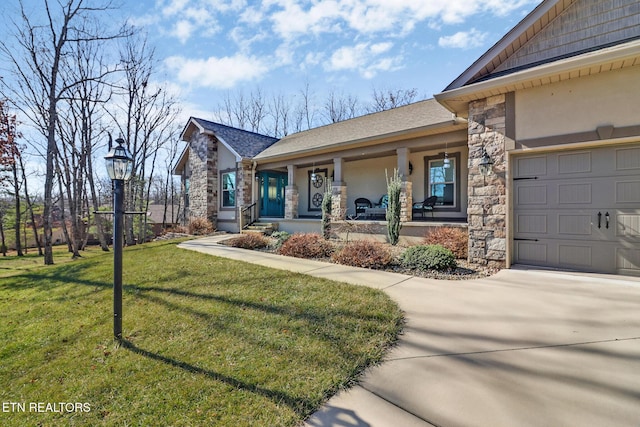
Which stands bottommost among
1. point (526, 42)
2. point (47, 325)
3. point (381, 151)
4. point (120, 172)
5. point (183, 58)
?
Result: point (47, 325)

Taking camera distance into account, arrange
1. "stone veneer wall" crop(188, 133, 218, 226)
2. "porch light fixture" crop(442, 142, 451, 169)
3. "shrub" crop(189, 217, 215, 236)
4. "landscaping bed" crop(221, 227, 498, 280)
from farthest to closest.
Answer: "stone veneer wall" crop(188, 133, 218, 226) → "shrub" crop(189, 217, 215, 236) → "porch light fixture" crop(442, 142, 451, 169) → "landscaping bed" crop(221, 227, 498, 280)

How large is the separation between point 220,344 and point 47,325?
10.4 ft

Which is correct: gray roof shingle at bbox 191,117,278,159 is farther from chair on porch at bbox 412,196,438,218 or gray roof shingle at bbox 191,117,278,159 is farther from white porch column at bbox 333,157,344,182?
chair on porch at bbox 412,196,438,218

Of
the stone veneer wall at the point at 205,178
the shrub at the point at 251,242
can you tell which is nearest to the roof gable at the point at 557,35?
the shrub at the point at 251,242

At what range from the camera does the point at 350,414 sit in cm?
192

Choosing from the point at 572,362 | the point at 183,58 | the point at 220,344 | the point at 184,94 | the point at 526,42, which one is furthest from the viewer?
the point at 184,94

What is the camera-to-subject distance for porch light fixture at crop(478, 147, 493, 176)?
5660 millimetres

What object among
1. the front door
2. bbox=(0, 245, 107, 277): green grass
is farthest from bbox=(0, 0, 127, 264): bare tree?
the front door

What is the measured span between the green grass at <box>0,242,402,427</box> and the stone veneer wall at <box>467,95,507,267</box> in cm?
322

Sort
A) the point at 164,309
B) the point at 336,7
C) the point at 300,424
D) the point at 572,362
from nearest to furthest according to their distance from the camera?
1. the point at 300,424
2. the point at 572,362
3. the point at 164,309
4. the point at 336,7

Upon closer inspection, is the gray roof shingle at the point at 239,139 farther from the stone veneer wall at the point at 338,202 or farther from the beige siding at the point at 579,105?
the beige siding at the point at 579,105

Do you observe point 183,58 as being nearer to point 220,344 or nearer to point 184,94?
point 184,94

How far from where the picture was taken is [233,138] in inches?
556

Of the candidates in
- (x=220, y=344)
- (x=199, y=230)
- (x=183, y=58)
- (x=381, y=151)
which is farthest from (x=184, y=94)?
(x=220, y=344)
